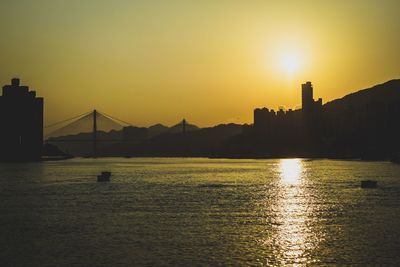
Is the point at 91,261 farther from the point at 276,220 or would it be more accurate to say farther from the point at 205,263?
the point at 276,220

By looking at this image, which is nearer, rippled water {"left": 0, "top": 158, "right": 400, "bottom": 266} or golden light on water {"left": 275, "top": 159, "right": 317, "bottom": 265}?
rippled water {"left": 0, "top": 158, "right": 400, "bottom": 266}

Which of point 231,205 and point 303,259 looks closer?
point 303,259

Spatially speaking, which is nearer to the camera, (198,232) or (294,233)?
(198,232)

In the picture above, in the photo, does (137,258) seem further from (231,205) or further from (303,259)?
(231,205)

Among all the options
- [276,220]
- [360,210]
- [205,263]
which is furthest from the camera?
[360,210]

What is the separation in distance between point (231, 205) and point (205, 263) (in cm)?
2449

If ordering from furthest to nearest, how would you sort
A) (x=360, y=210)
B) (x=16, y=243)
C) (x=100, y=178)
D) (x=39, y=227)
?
(x=100, y=178), (x=360, y=210), (x=39, y=227), (x=16, y=243)

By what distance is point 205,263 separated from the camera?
74.3 feet

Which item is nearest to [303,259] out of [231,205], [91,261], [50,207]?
[91,261]

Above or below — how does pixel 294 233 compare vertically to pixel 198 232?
below

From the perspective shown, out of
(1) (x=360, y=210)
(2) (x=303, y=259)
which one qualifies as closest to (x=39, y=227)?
(2) (x=303, y=259)

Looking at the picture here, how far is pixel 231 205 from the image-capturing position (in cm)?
4703

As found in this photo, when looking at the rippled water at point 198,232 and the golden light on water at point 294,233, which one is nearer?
the rippled water at point 198,232

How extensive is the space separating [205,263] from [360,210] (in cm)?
2294
